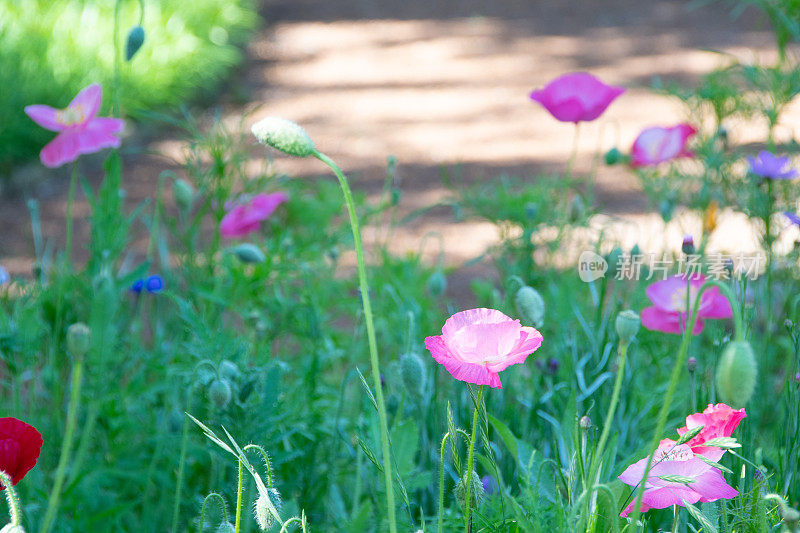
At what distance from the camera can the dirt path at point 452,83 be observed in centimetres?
299

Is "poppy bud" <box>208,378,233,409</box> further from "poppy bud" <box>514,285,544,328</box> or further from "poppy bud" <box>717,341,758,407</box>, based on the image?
"poppy bud" <box>717,341,758,407</box>

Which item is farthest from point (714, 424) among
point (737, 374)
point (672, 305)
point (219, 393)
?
point (219, 393)

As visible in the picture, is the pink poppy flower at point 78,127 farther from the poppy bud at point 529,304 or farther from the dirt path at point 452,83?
the dirt path at point 452,83

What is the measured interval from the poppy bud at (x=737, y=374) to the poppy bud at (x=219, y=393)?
46 cm

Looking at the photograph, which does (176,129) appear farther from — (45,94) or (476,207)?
(476,207)

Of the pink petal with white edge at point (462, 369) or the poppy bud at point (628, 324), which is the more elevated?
the poppy bud at point (628, 324)

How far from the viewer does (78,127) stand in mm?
1140

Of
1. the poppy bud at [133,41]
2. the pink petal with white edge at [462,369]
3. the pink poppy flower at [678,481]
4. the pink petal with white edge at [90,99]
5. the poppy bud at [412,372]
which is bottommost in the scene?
the pink poppy flower at [678,481]

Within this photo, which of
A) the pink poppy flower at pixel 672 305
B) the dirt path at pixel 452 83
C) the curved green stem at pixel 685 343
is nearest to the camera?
the curved green stem at pixel 685 343

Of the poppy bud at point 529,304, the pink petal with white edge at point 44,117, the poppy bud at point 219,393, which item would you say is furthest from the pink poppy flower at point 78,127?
the poppy bud at point 529,304

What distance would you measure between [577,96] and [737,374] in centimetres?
79

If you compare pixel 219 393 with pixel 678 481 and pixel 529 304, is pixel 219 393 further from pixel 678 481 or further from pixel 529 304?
pixel 678 481

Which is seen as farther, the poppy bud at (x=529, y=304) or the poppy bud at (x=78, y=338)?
the poppy bud at (x=529, y=304)

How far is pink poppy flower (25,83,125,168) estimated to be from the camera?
1106 mm
